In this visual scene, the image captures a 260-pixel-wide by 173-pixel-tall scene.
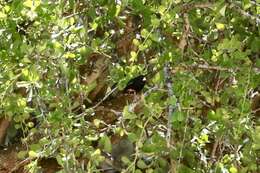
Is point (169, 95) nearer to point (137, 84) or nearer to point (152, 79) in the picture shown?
point (152, 79)

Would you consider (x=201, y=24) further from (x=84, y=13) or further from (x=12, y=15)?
(x=12, y=15)

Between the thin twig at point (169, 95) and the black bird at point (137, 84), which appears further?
the black bird at point (137, 84)

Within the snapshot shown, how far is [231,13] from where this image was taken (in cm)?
115

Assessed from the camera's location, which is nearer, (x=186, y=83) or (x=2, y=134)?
(x=186, y=83)

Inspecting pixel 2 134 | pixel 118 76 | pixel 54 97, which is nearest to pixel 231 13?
pixel 118 76

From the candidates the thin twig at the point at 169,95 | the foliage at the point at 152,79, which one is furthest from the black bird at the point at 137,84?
the thin twig at the point at 169,95

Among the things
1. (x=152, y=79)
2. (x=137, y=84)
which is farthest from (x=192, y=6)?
(x=137, y=84)

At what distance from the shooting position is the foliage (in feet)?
3.38

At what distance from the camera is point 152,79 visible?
1161 millimetres

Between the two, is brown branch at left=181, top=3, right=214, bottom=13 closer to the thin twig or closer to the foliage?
the foliage

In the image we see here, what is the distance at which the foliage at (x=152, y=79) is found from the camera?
103cm

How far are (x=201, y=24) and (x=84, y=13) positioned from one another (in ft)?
0.84

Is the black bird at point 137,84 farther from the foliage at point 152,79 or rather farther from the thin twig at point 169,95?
the thin twig at point 169,95

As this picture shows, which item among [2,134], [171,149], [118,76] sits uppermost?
[118,76]
